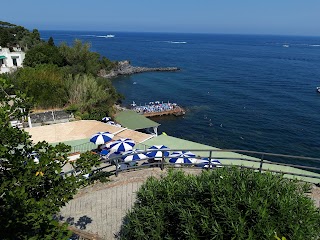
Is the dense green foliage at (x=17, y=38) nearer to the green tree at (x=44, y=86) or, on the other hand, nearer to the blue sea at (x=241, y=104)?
the blue sea at (x=241, y=104)

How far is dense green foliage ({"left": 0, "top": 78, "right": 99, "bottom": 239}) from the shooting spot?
3945 mm

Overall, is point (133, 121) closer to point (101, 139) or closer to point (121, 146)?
point (101, 139)

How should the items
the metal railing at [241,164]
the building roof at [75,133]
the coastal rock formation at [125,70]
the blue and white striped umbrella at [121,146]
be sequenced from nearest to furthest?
the metal railing at [241,164]
the blue and white striped umbrella at [121,146]
the building roof at [75,133]
the coastal rock formation at [125,70]

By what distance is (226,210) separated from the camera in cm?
435

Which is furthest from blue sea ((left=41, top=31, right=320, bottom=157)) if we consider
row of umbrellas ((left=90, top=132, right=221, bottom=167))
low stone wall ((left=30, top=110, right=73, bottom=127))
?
row of umbrellas ((left=90, top=132, right=221, bottom=167))

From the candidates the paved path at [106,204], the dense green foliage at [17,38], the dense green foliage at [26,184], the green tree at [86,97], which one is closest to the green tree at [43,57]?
the green tree at [86,97]

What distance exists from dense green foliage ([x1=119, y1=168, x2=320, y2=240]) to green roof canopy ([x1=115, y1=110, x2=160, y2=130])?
24169 mm

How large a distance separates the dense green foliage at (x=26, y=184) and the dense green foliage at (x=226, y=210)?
5.01ft

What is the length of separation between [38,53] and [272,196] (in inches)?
1892

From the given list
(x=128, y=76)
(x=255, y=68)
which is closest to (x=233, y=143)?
(x=128, y=76)

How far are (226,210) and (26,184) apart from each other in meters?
3.30

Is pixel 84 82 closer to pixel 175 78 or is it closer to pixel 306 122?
pixel 306 122

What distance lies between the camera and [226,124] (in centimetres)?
4228

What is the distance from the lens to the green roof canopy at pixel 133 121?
29984 millimetres
